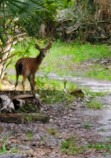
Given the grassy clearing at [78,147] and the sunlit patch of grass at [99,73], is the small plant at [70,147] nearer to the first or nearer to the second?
the grassy clearing at [78,147]

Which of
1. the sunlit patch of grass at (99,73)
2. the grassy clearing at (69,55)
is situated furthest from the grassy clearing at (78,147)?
the grassy clearing at (69,55)

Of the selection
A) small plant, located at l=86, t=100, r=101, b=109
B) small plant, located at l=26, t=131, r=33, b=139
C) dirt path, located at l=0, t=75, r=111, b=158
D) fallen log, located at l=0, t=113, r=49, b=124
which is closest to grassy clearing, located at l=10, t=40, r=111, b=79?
small plant, located at l=86, t=100, r=101, b=109

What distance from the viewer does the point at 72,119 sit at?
8617 mm

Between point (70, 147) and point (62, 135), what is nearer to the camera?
point (70, 147)

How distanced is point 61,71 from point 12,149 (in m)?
12.5

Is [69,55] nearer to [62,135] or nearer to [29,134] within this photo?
[62,135]

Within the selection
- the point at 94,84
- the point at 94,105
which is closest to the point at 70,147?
the point at 94,105

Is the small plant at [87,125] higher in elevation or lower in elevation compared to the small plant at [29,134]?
lower

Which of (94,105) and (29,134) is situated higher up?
(29,134)

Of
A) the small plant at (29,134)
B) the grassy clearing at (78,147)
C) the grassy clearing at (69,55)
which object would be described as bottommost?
the grassy clearing at (69,55)

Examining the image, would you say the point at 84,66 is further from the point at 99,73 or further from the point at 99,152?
the point at 99,152

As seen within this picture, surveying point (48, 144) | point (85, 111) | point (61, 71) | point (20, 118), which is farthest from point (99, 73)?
point (48, 144)

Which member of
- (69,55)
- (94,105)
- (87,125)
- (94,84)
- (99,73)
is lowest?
(69,55)

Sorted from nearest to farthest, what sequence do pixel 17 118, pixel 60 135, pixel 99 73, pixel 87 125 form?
1. pixel 60 135
2. pixel 17 118
3. pixel 87 125
4. pixel 99 73
